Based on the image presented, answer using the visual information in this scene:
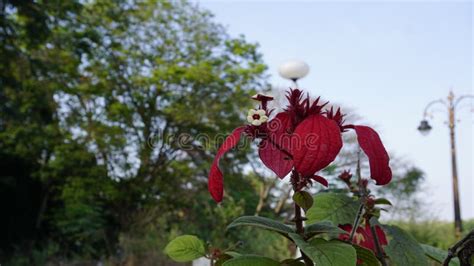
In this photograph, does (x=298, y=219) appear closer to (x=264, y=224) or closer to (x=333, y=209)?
(x=264, y=224)

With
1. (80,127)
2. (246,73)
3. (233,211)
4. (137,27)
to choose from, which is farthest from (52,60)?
(233,211)

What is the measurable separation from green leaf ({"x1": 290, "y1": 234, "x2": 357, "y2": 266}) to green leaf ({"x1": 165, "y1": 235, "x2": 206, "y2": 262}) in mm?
298

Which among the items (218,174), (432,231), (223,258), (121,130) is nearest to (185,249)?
(223,258)

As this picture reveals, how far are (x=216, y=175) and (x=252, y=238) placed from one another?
9110 mm

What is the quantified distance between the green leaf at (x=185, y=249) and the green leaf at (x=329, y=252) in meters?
0.30

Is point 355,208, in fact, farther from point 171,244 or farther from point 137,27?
point 137,27

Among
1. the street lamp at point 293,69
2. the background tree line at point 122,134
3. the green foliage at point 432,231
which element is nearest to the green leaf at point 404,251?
the street lamp at point 293,69

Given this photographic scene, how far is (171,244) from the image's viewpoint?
916 mm

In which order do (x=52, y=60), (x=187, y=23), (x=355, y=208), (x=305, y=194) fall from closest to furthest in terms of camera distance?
(x=305, y=194) < (x=355, y=208) < (x=52, y=60) < (x=187, y=23)

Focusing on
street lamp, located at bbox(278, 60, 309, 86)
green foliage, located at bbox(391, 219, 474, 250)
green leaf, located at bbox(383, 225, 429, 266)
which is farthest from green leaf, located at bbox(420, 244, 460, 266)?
green foliage, located at bbox(391, 219, 474, 250)

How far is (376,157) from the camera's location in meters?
0.69

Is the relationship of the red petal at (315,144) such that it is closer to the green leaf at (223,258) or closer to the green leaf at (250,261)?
the green leaf at (250,261)

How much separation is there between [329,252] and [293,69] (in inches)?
243

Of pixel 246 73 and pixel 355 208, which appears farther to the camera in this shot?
pixel 246 73
